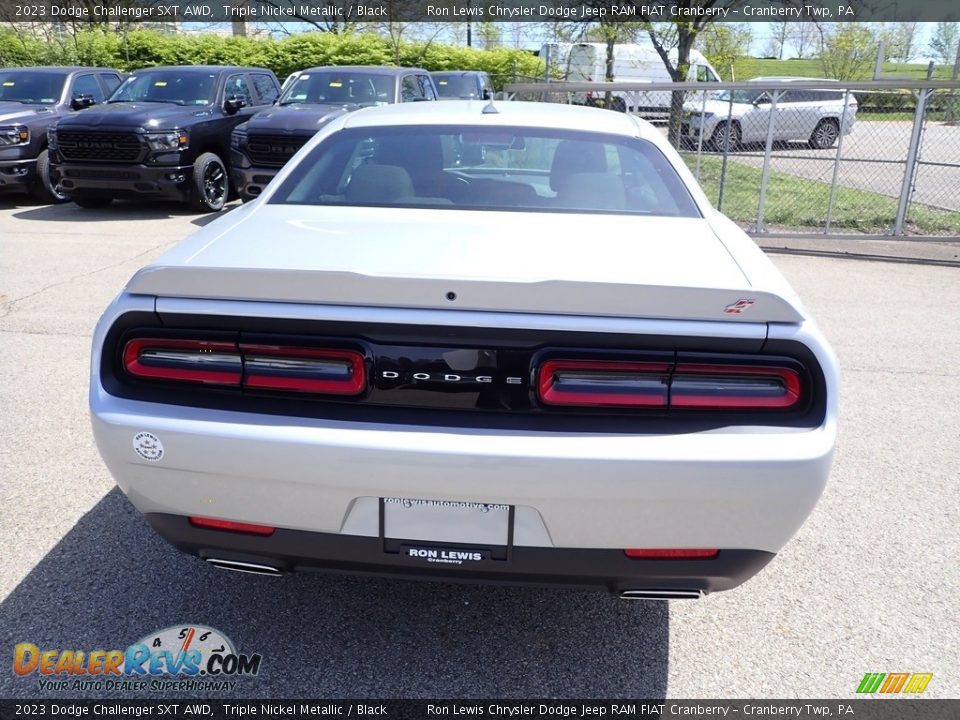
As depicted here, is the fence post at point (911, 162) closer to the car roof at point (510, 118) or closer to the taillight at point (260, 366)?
the car roof at point (510, 118)

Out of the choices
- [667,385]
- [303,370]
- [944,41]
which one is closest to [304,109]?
[303,370]

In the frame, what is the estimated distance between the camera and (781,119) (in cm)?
A: 971

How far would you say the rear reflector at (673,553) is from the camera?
2141 mm

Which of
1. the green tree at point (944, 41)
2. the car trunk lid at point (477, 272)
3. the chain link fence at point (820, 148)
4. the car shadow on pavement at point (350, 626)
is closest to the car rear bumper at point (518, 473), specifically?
the car trunk lid at point (477, 272)

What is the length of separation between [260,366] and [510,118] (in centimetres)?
193

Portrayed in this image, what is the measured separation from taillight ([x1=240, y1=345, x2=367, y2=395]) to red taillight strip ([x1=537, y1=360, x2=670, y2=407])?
20.0 inches

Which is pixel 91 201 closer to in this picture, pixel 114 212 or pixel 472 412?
pixel 114 212

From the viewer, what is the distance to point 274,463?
2.06 meters

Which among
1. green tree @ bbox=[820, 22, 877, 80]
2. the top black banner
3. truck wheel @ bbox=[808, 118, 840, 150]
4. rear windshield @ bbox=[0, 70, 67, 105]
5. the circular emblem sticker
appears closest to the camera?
the circular emblem sticker

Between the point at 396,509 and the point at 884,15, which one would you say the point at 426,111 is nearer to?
the point at 396,509

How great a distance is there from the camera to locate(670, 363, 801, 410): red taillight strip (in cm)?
207

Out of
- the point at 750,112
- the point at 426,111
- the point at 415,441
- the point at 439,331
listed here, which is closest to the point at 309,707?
the point at 415,441

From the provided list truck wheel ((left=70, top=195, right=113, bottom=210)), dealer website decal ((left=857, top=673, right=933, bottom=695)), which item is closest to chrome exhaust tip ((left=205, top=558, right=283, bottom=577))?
Answer: dealer website decal ((left=857, top=673, right=933, bottom=695))

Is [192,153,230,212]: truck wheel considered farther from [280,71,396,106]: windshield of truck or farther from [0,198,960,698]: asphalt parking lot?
[0,198,960,698]: asphalt parking lot
